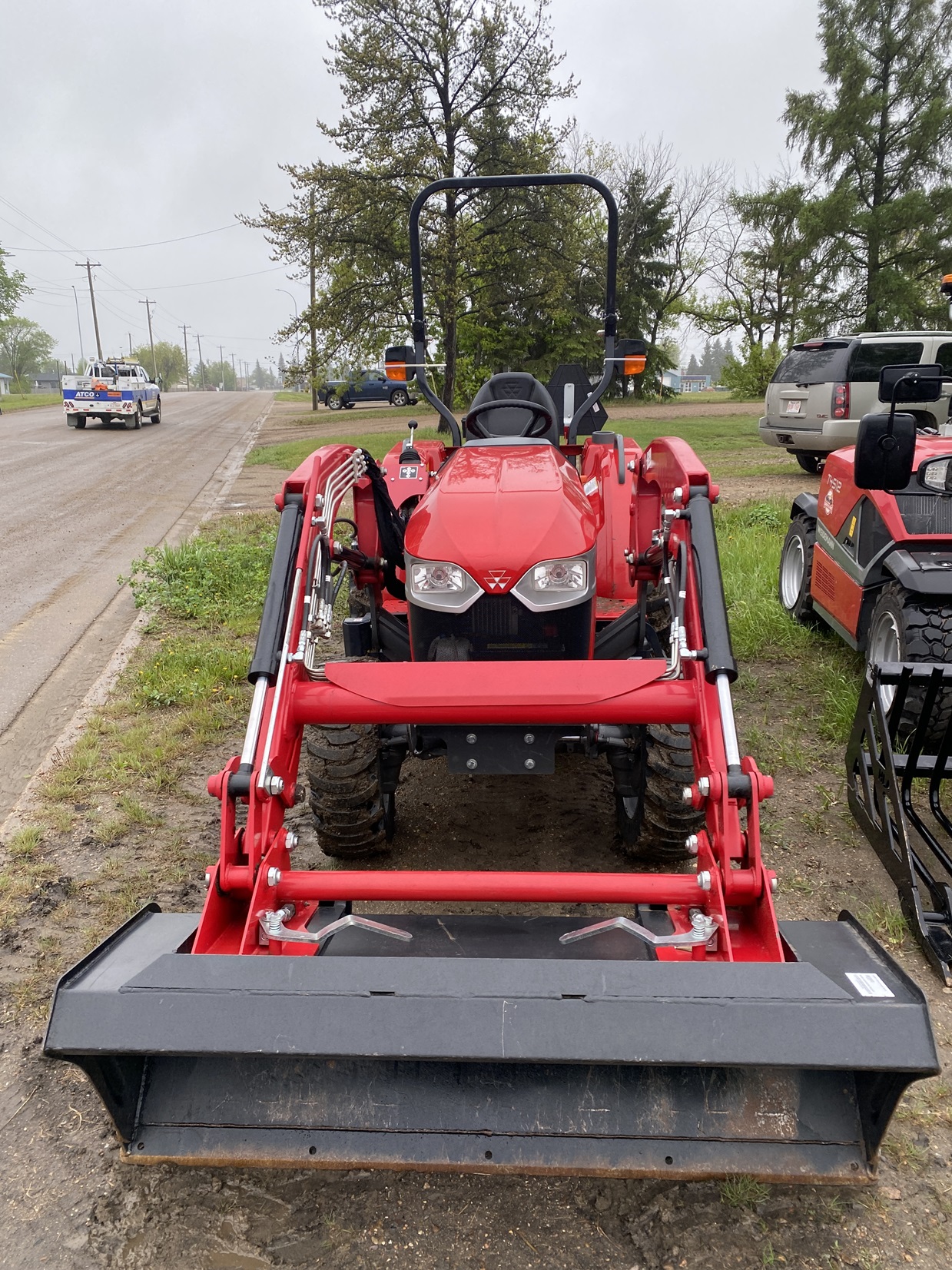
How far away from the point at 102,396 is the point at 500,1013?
27.4 m

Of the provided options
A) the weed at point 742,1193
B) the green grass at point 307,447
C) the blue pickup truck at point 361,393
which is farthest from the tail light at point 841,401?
the blue pickup truck at point 361,393

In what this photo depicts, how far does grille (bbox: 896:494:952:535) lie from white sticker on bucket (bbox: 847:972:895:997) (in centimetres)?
299

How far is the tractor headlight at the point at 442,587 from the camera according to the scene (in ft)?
10.4

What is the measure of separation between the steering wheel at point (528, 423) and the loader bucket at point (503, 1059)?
8.62ft

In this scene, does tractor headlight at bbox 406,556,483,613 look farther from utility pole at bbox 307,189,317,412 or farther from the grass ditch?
utility pole at bbox 307,189,317,412

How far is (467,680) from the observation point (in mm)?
2865

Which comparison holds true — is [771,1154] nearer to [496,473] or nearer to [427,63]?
[496,473]

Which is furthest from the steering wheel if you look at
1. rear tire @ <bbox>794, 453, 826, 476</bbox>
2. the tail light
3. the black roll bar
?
rear tire @ <bbox>794, 453, 826, 476</bbox>

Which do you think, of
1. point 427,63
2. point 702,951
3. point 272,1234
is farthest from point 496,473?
point 427,63

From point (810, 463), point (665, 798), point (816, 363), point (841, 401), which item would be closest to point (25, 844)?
point (665, 798)

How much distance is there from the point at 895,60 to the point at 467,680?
3035 centimetres

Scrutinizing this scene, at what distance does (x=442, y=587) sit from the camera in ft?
10.5

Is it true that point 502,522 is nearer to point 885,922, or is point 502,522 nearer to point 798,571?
point 885,922

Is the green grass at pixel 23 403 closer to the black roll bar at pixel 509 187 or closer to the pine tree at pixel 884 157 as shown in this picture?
the pine tree at pixel 884 157
